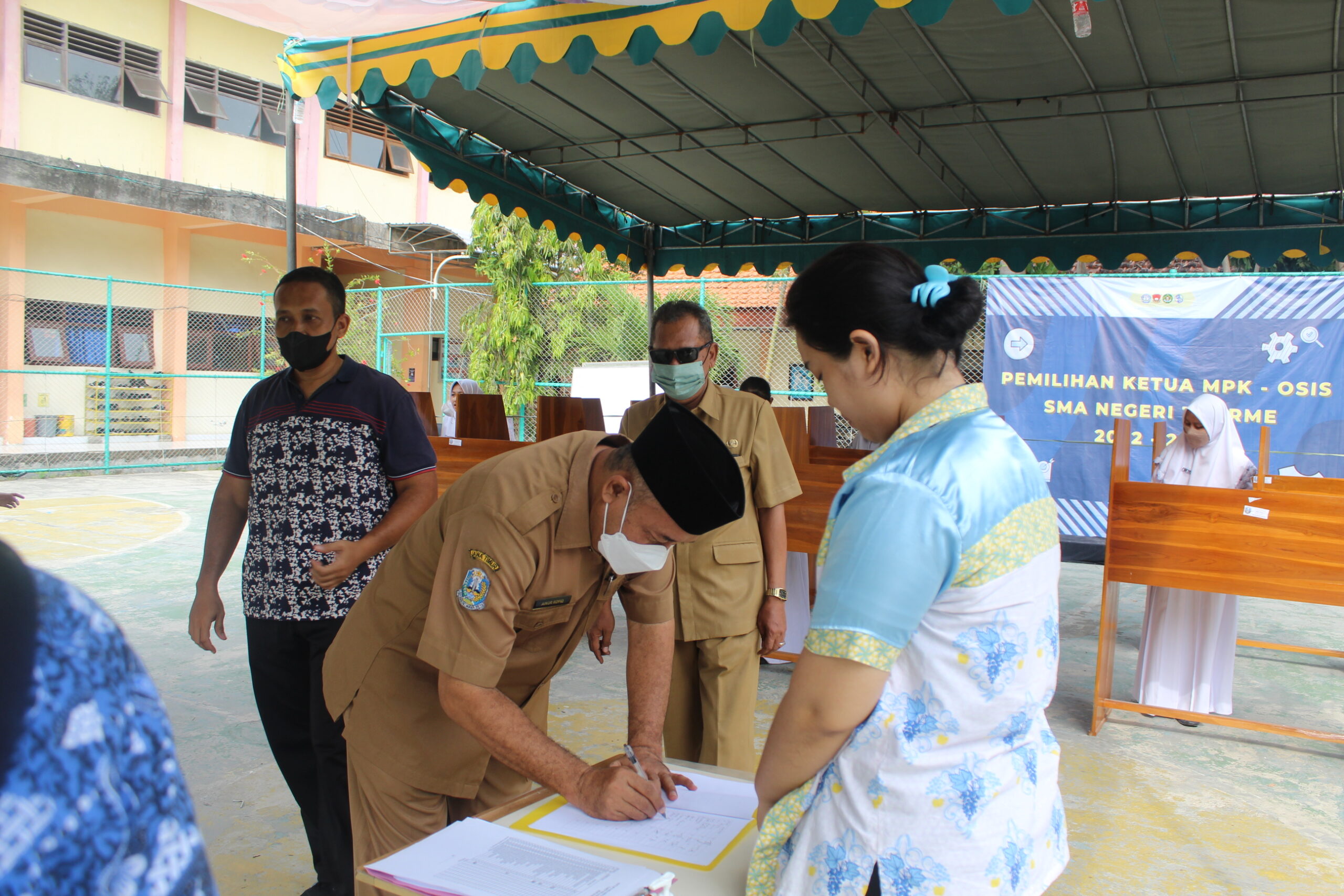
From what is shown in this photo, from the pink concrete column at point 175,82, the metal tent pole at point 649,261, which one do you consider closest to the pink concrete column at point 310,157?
the pink concrete column at point 175,82

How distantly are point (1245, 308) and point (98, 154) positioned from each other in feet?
49.5

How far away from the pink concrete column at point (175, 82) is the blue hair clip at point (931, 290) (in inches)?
637

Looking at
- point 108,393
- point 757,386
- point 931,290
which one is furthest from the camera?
point 108,393

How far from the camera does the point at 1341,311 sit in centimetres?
743

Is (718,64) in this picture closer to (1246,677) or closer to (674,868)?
(674,868)

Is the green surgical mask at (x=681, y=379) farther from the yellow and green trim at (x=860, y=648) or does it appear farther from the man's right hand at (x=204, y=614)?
the yellow and green trim at (x=860, y=648)

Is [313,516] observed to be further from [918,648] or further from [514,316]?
[514,316]

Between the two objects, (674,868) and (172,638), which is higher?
(674,868)

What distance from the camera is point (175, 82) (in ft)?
46.5

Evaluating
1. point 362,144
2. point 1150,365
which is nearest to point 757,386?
point 1150,365

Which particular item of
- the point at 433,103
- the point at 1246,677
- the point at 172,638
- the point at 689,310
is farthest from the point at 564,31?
the point at 1246,677

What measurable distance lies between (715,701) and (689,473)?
1502 mm

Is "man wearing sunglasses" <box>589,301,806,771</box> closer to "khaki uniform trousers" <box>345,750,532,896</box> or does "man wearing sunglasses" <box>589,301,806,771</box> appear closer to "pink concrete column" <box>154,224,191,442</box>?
"khaki uniform trousers" <box>345,750,532,896</box>

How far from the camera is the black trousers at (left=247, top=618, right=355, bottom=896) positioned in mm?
2412
